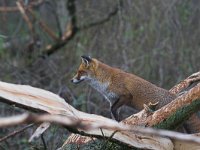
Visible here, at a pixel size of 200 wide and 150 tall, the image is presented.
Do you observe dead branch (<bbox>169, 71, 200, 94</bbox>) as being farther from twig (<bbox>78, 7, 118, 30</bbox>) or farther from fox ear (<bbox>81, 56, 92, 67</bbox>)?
twig (<bbox>78, 7, 118, 30</bbox>)

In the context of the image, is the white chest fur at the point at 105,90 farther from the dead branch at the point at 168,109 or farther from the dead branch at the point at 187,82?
the dead branch at the point at 168,109

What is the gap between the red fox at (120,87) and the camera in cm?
480

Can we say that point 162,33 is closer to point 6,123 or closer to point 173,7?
point 173,7

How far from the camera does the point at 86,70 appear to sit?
562 cm

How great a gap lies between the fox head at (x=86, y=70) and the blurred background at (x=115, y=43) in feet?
7.19

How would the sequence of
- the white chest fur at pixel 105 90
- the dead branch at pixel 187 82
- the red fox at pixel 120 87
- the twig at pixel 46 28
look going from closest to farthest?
the dead branch at pixel 187 82, the red fox at pixel 120 87, the white chest fur at pixel 105 90, the twig at pixel 46 28

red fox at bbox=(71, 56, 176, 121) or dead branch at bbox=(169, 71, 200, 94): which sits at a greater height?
dead branch at bbox=(169, 71, 200, 94)

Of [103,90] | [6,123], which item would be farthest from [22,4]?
[6,123]

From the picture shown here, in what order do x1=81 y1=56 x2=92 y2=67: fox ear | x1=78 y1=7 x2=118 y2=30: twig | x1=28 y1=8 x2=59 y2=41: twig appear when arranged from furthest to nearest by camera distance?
x1=78 y1=7 x2=118 y2=30: twig → x1=28 y1=8 x2=59 y2=41: twig → x1=81 y1=56 x2=92 y2=67: fox ear

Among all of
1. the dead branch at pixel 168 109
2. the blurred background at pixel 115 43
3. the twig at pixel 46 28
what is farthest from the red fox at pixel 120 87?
the twig at pixel 46 28

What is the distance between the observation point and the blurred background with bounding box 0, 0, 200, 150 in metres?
8.49

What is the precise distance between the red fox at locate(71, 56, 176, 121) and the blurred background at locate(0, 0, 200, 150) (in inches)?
88.3

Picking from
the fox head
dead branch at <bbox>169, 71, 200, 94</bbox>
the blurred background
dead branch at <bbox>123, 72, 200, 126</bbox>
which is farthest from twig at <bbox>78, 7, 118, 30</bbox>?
dead branch at <bbox>123, 72, 200, 126</bbox>

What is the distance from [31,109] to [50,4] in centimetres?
757
